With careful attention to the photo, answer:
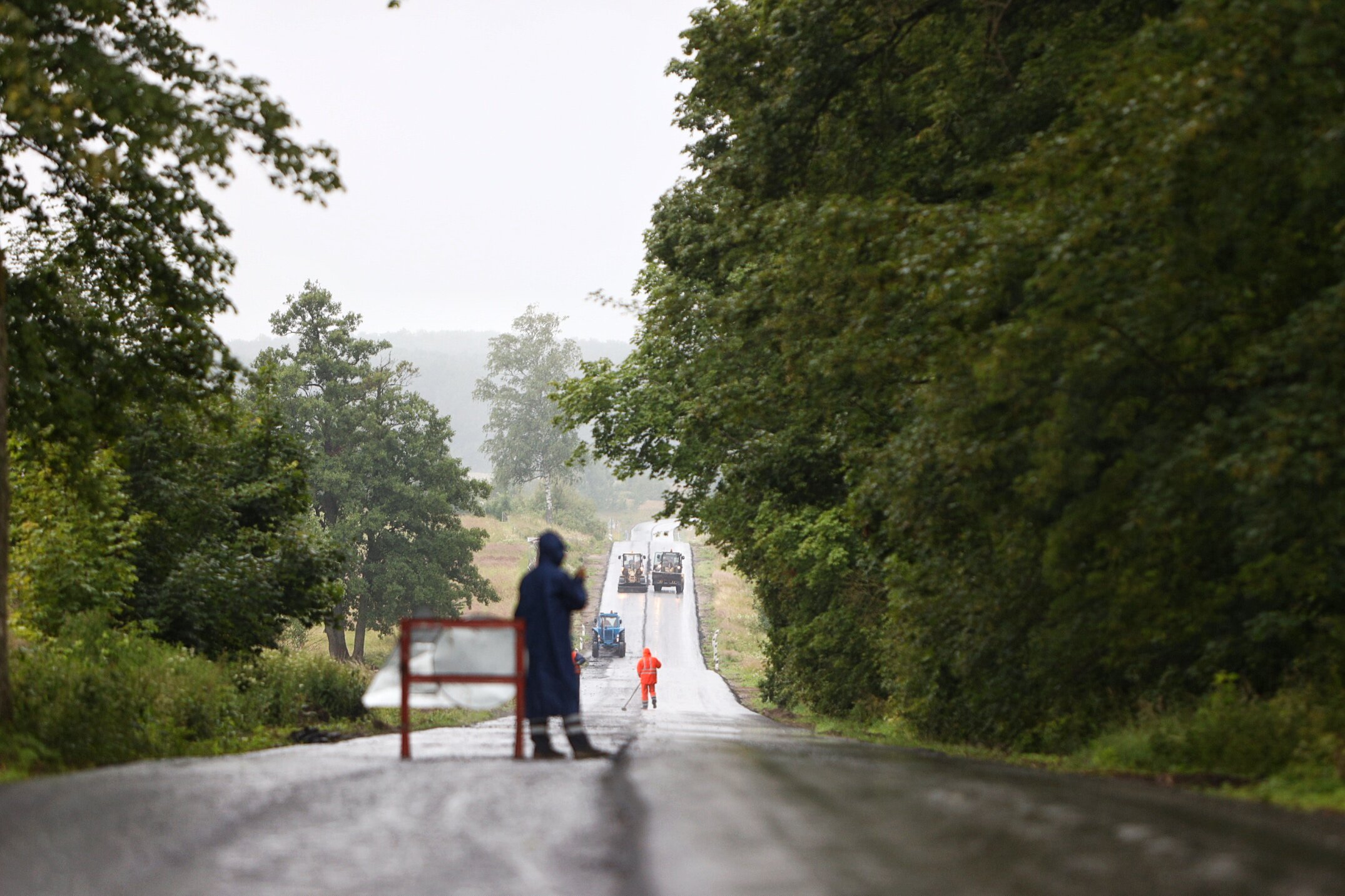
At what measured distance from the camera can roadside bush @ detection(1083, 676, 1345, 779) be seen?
912cm

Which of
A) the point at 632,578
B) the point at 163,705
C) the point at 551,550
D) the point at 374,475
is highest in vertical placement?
the point at 374,475

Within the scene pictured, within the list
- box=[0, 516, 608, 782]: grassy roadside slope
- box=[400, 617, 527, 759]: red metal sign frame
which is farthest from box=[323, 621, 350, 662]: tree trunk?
box=[400, 617, 527, 759]: red metal sign frame

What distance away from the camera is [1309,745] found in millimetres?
9047

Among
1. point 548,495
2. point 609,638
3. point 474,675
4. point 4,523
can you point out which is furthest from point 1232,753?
point 548,495

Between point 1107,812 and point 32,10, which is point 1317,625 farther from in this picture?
point 32,10

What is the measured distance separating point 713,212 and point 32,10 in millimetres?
15763

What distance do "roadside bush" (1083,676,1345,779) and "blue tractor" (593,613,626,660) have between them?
50903 mm

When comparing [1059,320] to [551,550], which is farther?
[1059,320]

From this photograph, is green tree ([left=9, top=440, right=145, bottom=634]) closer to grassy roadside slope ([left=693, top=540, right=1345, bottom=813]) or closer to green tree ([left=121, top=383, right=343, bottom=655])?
green tree ([left=121, top=383, right=343, bottom=655])

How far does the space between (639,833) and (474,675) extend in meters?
4.49

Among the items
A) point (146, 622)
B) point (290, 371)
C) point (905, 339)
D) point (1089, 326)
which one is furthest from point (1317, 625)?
point (290, 371)

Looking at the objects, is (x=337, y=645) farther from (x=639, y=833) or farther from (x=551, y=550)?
(x=639, y=833)

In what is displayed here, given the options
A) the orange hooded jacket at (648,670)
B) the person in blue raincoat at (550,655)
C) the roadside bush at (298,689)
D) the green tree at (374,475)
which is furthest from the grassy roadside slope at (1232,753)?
the green tree at (374,475)

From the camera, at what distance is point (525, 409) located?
116 meters
